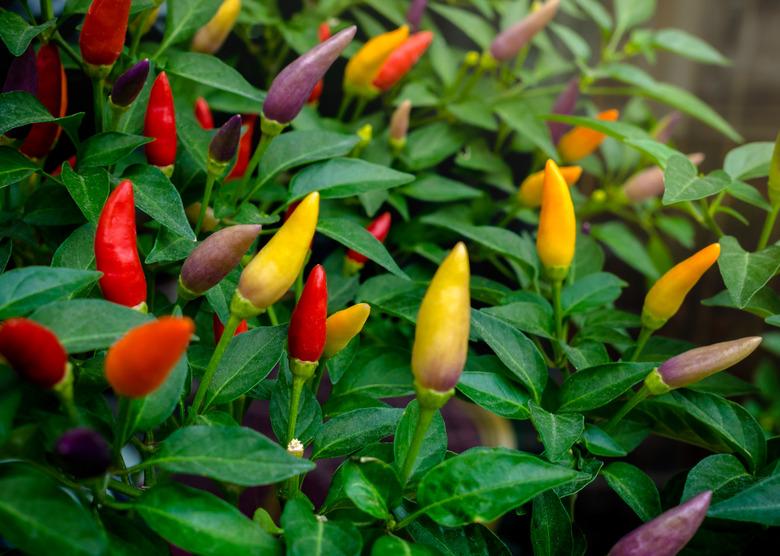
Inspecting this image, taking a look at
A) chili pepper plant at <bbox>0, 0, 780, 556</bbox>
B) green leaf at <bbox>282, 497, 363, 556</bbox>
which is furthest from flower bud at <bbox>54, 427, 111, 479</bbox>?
green leaf at <bbox>282, 497, 363, 556</bbox>

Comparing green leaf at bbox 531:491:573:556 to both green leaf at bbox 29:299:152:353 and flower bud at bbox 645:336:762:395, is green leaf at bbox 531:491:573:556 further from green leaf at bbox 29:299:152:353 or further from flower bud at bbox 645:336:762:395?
green leaf at bbox 29:299:152:353

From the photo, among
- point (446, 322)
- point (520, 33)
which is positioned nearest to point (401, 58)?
point (520, 33)

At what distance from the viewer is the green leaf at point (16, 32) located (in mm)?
515

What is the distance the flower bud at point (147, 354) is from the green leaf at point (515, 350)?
23 cm

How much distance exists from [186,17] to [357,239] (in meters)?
0.27

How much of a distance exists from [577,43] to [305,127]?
0.45m

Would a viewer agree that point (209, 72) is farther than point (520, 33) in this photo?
No

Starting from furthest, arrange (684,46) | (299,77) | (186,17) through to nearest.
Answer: (684,46), (186,17), (299,77)

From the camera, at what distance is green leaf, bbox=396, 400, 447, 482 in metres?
0.47

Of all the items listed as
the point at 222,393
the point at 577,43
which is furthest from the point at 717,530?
the point at 577,43

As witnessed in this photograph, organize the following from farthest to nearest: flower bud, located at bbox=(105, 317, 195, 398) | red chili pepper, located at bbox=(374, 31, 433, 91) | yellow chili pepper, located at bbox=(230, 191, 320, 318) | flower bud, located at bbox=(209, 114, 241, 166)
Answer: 1. red chili pepper, located at bbox=(374, 31, 433, 91)
2. flower bud, located at bbox=(209, 114, 241, 166)
3. yellow chili pepper, located at bbox=(230, 191, 320, 318)
4. flower bud, located at bbox=(105, 317, 195, 398)

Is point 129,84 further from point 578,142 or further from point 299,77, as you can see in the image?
point 578,142

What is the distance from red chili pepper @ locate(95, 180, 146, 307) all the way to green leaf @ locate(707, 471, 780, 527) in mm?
386

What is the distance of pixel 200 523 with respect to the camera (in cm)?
39
